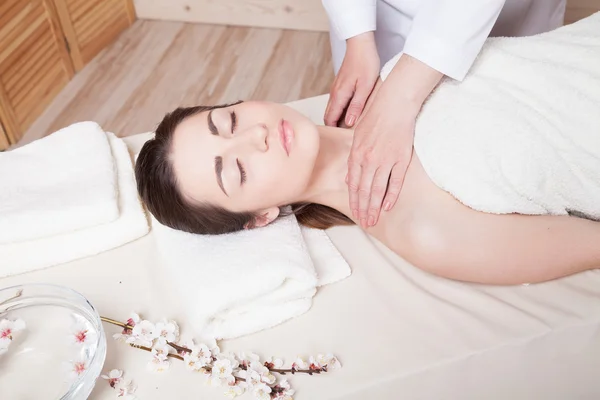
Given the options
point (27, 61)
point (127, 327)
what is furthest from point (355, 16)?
point (27, 61)

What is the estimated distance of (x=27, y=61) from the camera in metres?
2.63

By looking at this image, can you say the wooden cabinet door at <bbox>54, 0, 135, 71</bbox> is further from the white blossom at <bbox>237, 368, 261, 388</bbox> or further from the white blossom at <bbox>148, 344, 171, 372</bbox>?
the white blossom at <bbox>237, 368, 261, 388</bbox>

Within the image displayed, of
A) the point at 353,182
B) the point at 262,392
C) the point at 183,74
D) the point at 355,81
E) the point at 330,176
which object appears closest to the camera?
the point at 262,392

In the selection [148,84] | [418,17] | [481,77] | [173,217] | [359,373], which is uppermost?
[418,17]

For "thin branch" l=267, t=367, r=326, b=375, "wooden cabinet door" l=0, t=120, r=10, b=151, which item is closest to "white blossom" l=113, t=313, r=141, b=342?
"thin branch" l=267, t=367, r=326, b=375

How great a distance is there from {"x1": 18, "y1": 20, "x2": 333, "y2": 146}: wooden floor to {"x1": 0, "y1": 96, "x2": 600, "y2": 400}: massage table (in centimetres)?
159

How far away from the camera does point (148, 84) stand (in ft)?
9.53

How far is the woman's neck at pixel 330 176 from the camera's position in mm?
1427

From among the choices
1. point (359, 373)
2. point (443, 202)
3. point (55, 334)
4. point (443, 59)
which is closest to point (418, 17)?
point (443, 59)

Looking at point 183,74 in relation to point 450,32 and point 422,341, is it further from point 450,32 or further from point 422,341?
point 422,341

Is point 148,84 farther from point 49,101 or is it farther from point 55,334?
point 55,334

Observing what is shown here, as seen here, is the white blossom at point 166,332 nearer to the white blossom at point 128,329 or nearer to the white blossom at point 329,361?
the white blossom at point 128,329

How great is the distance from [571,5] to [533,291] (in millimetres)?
2028

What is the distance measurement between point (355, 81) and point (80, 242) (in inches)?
30.7
